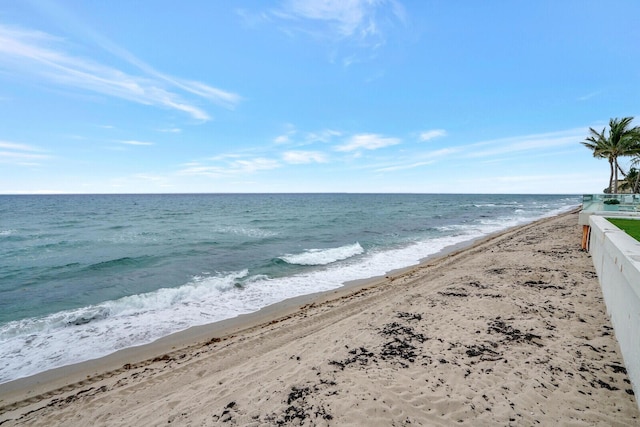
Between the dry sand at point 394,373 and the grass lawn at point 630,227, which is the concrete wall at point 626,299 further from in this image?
the grass lawn at point 630,227

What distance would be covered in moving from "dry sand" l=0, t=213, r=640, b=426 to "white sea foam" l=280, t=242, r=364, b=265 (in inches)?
277

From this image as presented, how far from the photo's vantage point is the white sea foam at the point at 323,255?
49.4ft

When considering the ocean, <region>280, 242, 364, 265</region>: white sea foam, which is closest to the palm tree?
the ocean

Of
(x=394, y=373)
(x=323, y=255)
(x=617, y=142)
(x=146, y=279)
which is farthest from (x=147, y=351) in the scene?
(x=617, y=142)

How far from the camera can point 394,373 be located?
445cm

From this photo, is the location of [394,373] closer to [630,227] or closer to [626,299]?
[626,299]

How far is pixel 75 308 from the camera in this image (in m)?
9.23

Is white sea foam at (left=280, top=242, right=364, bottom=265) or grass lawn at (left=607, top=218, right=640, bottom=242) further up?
grass lawn at (left=607, top=218, right=640, bottom=242)

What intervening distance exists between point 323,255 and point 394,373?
12.0 meters

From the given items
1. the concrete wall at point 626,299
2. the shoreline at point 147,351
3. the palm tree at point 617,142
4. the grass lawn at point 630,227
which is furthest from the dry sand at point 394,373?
the palm tree at point 617,142

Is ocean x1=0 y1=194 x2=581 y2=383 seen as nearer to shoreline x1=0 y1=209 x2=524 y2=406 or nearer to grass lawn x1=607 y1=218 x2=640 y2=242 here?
shoreline x1=0 y1=209 x2=524 y2=406

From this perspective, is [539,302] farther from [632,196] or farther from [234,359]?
[632,196]

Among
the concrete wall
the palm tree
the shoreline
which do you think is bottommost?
the shoreline

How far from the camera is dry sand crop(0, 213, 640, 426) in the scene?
364cm
